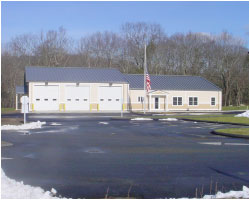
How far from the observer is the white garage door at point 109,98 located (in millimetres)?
52509

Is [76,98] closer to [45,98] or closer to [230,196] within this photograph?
[45,98]

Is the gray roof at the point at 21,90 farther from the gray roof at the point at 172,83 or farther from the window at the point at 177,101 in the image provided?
the window at the point at 177,101

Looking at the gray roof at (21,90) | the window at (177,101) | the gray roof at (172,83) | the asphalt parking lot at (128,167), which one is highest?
the gray roof at (172,83)

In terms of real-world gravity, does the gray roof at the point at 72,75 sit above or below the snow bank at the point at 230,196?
above

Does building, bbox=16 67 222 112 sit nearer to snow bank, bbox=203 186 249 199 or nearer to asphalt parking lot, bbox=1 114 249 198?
asphalt parking lot, bbox=1 114 249 198

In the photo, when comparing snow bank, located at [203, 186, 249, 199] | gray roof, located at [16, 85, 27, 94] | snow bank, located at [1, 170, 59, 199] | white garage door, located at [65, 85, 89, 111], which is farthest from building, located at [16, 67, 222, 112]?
snow bank, located at [203, 186, 249, 199]

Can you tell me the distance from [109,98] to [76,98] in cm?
465

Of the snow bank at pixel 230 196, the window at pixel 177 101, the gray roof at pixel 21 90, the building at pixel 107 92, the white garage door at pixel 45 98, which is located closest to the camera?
the snow bank at pixel 230 196

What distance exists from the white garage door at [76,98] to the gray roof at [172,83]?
6880 millimetres

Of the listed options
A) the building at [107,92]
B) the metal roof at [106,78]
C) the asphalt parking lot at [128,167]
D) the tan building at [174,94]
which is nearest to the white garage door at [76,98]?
the building at [107,92]

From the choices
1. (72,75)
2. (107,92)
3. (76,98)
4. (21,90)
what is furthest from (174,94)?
(21,90)

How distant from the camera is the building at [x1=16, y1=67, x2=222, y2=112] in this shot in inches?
1981

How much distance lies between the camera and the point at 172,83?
57.1m

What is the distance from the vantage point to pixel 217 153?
521 inches
